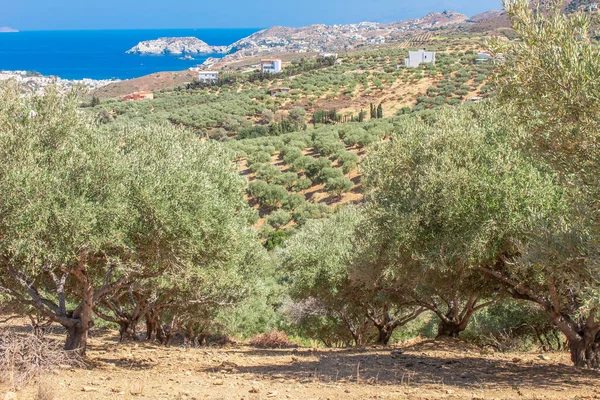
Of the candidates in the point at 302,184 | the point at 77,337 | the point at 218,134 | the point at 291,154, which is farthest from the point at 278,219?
the point at 77,337

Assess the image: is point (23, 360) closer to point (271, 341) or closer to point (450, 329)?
point (450, 329)

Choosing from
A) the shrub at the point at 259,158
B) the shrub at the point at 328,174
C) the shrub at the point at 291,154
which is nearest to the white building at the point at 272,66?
the shrub at the point at 291,154

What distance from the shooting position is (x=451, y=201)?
9531 mm

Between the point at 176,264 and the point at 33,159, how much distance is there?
3029 mm

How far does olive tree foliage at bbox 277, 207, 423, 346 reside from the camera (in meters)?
15.5

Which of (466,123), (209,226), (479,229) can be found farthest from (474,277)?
(209,226)

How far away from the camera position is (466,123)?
1193cm

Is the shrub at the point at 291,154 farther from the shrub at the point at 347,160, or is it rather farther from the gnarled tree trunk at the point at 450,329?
the gnarled tree trunk at the point at 450,329

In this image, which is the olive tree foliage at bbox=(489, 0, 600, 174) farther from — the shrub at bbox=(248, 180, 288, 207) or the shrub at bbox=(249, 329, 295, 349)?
the shrub at bbox=(248, 180, 288, 207)

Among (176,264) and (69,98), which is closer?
(176,264)

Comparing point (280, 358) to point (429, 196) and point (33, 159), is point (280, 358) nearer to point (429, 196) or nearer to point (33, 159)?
point (429, 196)

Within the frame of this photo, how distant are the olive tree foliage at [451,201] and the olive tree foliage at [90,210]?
11.0ft

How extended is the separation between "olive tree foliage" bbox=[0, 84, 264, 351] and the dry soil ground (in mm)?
1666

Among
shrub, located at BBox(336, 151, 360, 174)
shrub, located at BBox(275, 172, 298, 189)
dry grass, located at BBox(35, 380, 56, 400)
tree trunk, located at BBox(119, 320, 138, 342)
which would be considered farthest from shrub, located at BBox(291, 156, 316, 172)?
dry grass, located at BBox(35, 380, 56, 400)
